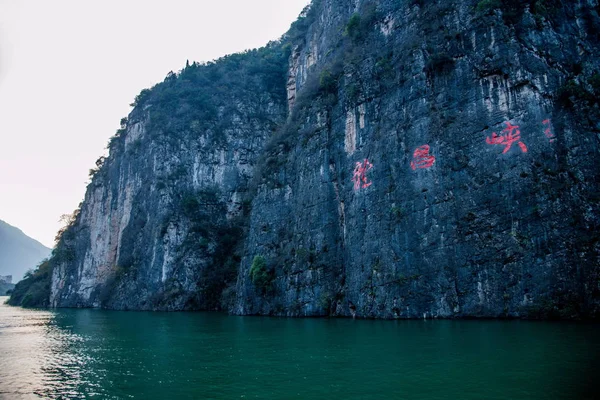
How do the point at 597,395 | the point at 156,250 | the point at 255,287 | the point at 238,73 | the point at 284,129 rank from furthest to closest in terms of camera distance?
the point at 238,73, the point at 156,250, the point at 284,129, the point at 255,287, the point at 597,395

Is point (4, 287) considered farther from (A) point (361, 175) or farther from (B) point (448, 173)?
(B) point (448, 173)

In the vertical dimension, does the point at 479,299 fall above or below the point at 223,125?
below

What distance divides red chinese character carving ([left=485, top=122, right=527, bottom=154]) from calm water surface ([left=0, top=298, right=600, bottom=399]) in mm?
9651

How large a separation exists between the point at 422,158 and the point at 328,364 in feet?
58.6

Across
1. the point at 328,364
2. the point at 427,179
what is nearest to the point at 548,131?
the point at 427,179

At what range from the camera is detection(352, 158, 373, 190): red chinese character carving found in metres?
31.8

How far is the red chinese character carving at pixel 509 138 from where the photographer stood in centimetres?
2520

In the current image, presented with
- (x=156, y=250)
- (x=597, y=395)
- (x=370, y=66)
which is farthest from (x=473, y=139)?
(x=156, y=250)

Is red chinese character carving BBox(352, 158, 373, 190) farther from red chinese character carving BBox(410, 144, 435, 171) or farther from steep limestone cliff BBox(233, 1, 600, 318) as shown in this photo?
red chinese character carving BBox(410, 144, 435, 171)

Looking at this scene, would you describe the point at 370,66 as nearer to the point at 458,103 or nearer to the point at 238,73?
the point at 458,103

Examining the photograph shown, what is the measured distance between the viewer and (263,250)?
38750mm

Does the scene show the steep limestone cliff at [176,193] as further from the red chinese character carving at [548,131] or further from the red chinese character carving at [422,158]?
the red chinese character carving at [548,131]

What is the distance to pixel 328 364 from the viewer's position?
14.3 meters

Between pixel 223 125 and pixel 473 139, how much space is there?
4098cm
